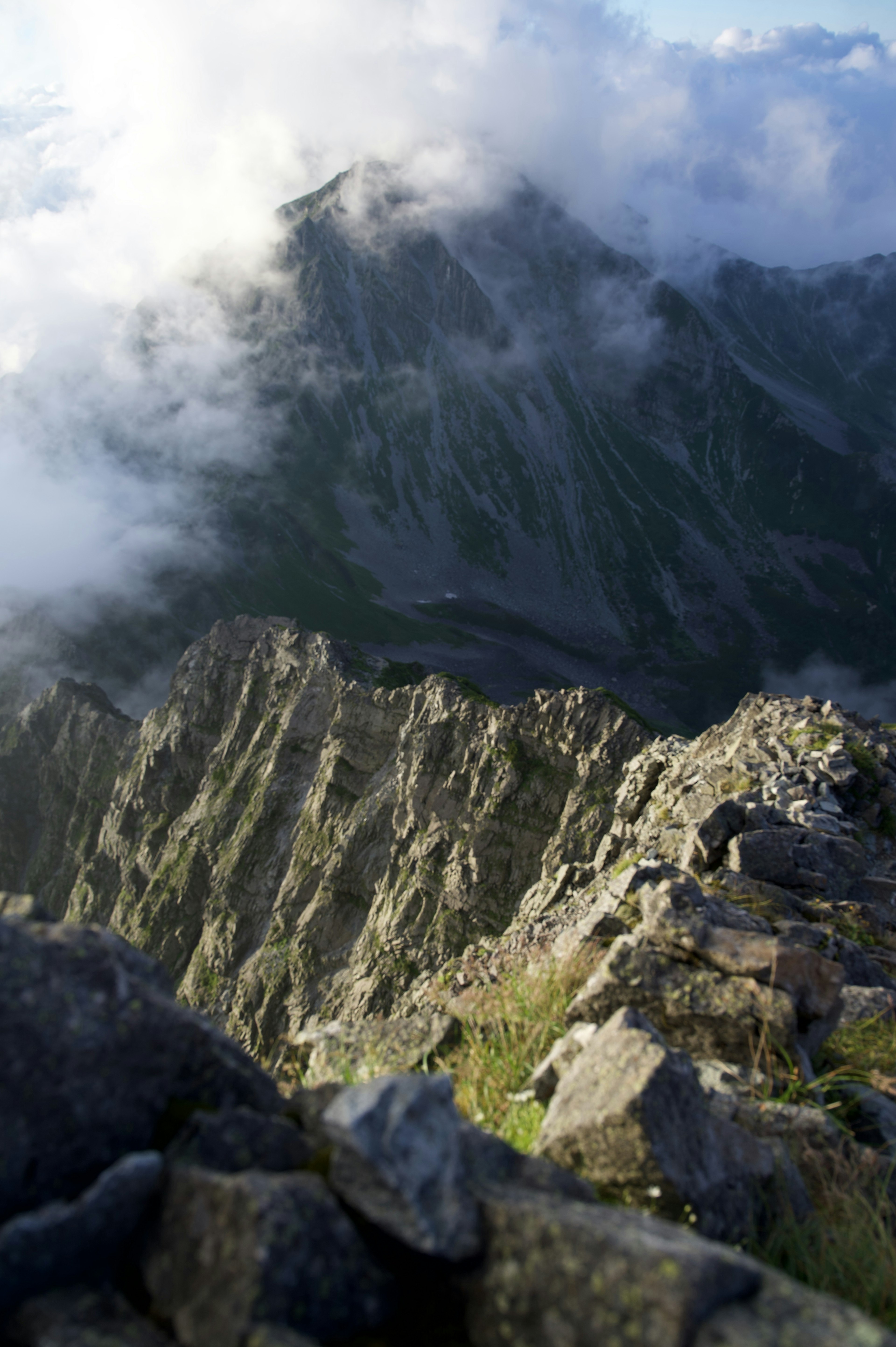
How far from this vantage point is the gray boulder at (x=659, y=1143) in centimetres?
508

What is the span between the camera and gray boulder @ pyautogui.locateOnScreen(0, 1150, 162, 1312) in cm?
374

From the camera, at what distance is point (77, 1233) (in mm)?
3859

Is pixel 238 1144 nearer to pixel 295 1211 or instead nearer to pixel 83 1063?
pixel 295 1211

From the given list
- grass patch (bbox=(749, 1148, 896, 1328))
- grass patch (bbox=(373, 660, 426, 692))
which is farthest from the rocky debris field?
grass patch (bbox=(373, 660, 426, 692))

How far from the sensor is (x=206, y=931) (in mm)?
68062

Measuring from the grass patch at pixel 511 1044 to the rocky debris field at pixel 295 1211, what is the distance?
143cm

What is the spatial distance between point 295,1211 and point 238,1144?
0.74m

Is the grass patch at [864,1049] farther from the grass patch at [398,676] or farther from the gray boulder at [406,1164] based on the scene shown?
the grass patch at [398,676]

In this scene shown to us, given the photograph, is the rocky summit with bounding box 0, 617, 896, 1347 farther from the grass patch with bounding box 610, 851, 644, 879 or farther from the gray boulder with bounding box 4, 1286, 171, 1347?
the grass patch with bounding box 610, 851, 644, 879

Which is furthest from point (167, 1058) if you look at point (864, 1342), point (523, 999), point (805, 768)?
point (805, 768)

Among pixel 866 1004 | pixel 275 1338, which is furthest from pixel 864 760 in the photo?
pixel 275 1338

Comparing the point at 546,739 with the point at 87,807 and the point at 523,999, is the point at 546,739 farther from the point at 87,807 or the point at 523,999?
the point at 87,807

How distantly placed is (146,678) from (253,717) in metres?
87.5

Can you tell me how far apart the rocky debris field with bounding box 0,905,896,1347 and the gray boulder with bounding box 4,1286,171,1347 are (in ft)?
0.04
